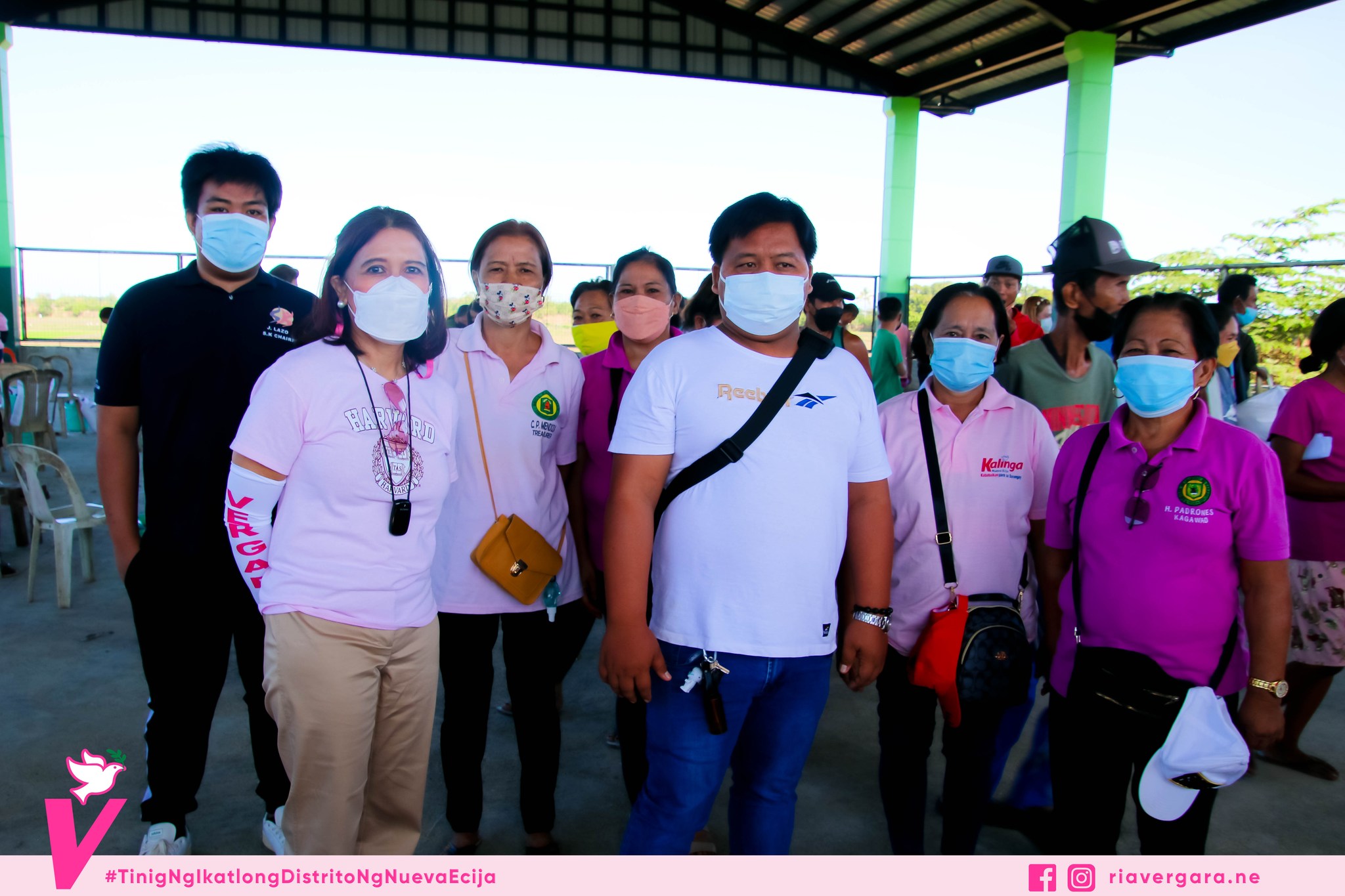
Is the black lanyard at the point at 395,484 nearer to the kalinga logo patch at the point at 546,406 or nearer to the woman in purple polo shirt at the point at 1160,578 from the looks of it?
the kalinga logo patch at the point at 546,406

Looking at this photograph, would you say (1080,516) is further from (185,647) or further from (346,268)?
(185,647)

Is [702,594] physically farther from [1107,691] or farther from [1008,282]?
[1008,282]

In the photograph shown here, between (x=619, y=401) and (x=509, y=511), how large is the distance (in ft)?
1.59

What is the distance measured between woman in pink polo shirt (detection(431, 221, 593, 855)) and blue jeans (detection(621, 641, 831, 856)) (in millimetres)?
714

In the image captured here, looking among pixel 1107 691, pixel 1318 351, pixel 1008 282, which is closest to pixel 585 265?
pixel 1008 282

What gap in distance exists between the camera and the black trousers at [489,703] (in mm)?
2352

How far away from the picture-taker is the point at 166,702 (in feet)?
7.39

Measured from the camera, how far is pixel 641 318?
2.61m

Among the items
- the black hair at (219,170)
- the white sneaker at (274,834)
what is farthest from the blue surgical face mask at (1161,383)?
the white sneaker at (274,834)

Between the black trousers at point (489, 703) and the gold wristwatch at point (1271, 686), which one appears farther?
the black trousers at point (489, 703)

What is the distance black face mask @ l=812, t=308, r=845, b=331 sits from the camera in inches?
147

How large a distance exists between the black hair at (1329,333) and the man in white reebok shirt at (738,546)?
6.44ft

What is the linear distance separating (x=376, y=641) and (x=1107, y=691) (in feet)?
5.35
